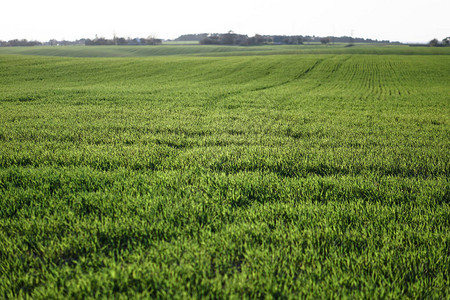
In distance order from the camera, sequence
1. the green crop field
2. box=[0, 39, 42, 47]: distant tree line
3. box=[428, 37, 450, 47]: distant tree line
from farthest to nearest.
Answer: box=[0, 39, 42, 47]: distant tree line
box=[428, 37, 450, 47]: distant tree line
the green crop field

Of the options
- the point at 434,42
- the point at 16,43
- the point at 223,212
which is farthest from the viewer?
the point at 16,43

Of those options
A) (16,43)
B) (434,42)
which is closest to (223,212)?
(434,42)

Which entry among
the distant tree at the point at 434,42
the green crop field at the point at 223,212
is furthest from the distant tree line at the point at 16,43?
the distant tree at the point at 434,42

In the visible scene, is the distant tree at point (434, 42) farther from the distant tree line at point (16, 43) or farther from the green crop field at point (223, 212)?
the distant tree line at point (16, 43)

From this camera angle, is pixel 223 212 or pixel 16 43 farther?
pixel 16 43

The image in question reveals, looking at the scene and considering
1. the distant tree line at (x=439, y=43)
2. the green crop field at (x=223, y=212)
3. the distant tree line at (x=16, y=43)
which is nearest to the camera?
the green crop field at (x=223, y=212)

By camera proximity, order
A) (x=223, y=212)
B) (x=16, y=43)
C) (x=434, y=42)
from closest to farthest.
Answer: (x=223, y=212) < (x=434, y=42) < (x=16, y=43)

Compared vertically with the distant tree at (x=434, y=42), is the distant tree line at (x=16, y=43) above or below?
above

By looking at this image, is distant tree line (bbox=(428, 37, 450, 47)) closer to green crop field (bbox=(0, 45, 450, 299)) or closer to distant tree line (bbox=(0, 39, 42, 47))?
green crop field (bbox=(0, 45, 450, 299))

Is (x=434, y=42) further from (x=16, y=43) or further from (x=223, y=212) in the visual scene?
(x=16, y=43)

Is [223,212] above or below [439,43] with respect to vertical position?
below

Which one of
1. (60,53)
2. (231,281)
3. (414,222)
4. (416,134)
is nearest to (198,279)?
(231,281)

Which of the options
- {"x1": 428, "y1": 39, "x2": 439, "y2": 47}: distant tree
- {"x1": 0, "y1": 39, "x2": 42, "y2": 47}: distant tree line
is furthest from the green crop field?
{"x1": 0, "y1": 39, "x2": 42, "y2": 47}: distant tree line

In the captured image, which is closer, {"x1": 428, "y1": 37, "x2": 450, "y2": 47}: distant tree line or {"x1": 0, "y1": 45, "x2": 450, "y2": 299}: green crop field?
{"x1": 0, "y1": 45, "x2": 450, "y2": 299}: green crop field
